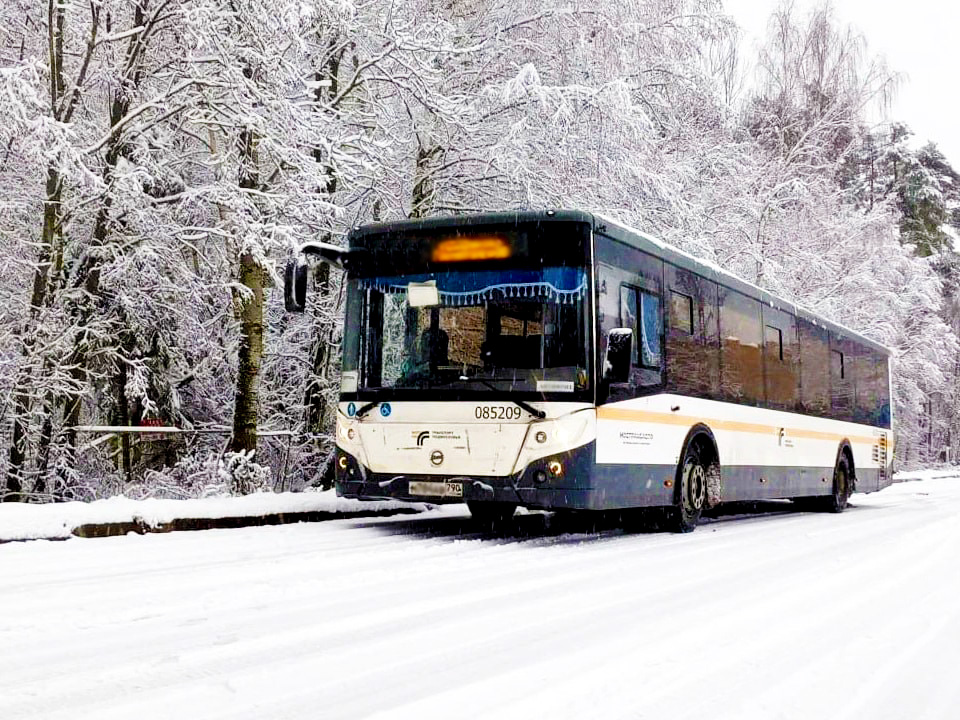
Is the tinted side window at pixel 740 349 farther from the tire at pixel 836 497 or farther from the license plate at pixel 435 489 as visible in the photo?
the license plate at pixel 435 489

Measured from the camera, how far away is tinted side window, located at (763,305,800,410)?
15094 mm

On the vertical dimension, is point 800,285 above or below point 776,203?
A: below

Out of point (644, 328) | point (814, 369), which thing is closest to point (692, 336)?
point (644, 328)

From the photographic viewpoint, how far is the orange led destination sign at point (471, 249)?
10.5 m

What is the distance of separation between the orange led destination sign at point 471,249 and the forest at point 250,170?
9.87ft

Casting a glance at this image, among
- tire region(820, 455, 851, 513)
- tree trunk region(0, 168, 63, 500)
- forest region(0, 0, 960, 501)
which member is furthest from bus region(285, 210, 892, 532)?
tire region(820, 455, 851, 513)

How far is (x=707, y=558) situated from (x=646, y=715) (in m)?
5.63

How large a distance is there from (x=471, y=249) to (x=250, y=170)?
15.2 ft

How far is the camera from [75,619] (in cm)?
579

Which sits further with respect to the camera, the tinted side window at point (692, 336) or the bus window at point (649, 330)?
the tinted side window at point (692, 336)

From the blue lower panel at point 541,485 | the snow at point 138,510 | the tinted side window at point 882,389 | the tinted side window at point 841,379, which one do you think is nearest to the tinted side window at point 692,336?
the blue lower panel at point 541,485

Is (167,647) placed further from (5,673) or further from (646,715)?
(646,715)

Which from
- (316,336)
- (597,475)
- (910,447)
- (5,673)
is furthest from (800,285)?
(5,673)

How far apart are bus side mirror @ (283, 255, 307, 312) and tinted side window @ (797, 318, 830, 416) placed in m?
8.52
